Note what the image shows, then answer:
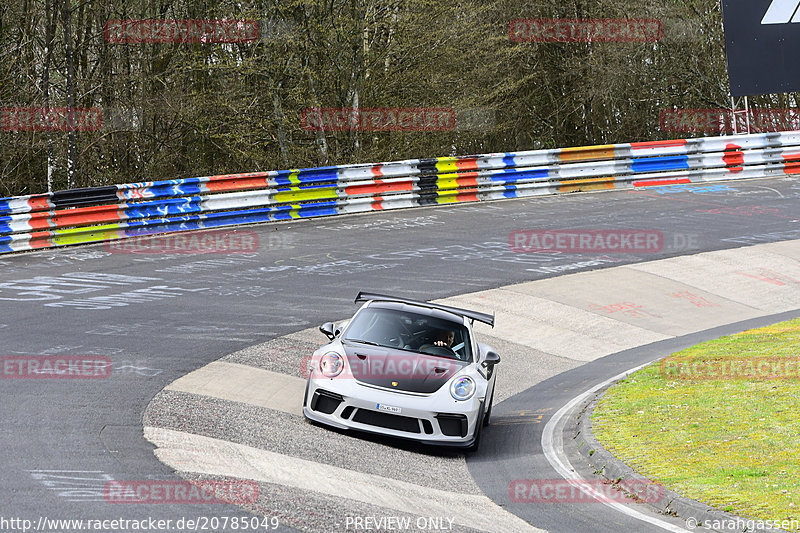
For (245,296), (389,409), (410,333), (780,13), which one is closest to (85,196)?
(245,296)

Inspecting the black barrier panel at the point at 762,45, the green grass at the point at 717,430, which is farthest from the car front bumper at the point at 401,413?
the black barrier panel at the point at 762,45

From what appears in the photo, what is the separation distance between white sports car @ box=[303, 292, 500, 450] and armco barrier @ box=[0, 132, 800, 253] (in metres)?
10.9

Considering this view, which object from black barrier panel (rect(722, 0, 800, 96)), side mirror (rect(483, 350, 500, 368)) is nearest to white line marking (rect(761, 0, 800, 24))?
black barrier panel (rect(722, 0, 800, 96))

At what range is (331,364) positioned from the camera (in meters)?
9.81

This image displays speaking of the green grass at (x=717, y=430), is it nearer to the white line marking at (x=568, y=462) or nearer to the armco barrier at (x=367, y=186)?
the white line marking at (x=568, y=462)

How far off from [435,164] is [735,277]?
8462 mm

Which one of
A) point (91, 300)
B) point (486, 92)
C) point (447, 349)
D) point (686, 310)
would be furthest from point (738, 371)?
point (486, 92)

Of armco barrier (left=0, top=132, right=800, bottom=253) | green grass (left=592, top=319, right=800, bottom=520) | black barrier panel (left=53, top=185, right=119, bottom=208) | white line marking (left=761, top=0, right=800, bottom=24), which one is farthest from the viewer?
white line marking (left=761, top=0, right=800, bottom=24)

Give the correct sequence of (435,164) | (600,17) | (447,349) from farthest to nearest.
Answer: (600,17)
(435,164)
(447,349)

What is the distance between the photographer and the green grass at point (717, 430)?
7801 mm

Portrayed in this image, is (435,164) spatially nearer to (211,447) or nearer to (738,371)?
(738,371)

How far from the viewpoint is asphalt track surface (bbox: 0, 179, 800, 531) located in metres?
7.59

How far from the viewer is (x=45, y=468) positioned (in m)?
7.29

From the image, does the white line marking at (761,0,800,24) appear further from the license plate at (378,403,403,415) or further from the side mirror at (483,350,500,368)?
the license plate at (378,403,403,415)
